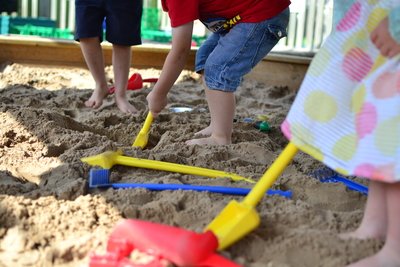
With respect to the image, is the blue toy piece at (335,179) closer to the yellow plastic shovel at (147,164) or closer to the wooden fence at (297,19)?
the yellow plastic shovel at (147,164)

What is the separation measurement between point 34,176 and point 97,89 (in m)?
1.39

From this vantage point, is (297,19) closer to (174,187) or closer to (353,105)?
(174,187)

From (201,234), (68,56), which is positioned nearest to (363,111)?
(201,234)

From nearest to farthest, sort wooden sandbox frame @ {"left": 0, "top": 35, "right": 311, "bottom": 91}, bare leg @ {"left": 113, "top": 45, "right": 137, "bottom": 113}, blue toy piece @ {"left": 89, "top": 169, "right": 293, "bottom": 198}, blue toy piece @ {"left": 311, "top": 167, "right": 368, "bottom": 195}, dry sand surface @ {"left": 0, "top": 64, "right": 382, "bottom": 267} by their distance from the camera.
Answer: dry sand surface @ {"left": 0, "top": 64, "right": 382, "bottom": 267} < blue toy piece @ {"left": 89, "top": 169, "right": 293, "bottom": 198} < blue toy piece @ {"left": 311, "top": 167, "right": 368, "bottom": 195} < bare leg @ {"left": 113, "top": 45, "right": 137, "bottom": 113} < wooden sandbox frame @ {"left": 0, "top": 35, "right": 311, "bottom": 91}

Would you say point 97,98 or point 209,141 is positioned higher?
point 209,141

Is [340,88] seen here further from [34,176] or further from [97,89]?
[97,89]

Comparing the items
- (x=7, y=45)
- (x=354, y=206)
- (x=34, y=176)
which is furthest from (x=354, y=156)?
(x=7, y=45)

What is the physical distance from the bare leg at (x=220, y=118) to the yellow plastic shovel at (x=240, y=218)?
896mm

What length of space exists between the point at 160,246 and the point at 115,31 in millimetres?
1927

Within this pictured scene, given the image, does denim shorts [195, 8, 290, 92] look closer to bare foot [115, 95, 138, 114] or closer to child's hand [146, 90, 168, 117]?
child's hand [146, 90, 168, 117]

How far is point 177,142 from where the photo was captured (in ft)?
7.16

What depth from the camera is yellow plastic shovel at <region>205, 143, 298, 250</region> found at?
3.89 feet

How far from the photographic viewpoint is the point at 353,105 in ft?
4.00

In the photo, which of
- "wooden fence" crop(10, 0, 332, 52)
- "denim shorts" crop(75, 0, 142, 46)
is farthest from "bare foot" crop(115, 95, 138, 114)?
"wooden fence" crop(10, 0, 332, 52)
